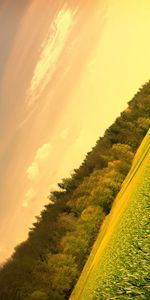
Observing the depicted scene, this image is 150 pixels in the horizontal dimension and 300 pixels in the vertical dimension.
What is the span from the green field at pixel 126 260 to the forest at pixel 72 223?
2.70 metres

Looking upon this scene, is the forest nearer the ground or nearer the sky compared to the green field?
nearer the sky

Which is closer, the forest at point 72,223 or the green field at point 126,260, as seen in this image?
the green field at point 126,260

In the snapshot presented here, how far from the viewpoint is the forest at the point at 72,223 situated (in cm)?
5361

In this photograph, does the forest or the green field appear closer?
the green field

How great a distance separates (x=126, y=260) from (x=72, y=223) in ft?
94.4

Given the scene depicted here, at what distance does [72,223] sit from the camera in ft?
218

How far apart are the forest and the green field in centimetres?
270

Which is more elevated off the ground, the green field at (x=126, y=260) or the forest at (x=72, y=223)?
the forest at (x=72, y=223)

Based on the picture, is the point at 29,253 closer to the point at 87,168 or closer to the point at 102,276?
the point at 102,276

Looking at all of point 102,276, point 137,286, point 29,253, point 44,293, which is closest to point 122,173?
point 29,253

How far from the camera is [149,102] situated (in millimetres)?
96500

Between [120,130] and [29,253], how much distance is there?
3788cm

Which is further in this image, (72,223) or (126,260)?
(72,223)

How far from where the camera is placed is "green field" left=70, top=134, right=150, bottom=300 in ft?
104
